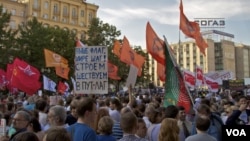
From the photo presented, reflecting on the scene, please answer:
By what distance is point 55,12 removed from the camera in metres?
103

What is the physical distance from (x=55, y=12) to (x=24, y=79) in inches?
3452

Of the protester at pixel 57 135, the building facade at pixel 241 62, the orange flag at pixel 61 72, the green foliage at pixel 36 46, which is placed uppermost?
the building facade at pixel 241 62

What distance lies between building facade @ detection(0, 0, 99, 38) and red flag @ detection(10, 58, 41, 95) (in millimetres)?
76278

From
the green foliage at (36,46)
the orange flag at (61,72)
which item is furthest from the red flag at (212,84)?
the green foliage at (36,46)

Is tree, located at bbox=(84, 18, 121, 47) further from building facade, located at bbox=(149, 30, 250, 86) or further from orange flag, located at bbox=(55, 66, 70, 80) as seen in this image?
building facade, located at bbox=(149, 30, 250, 86)

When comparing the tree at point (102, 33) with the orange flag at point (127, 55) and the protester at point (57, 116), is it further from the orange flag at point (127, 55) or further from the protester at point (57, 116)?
the protester at point (57, 116)

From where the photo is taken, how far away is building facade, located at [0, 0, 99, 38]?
94250 millimetres

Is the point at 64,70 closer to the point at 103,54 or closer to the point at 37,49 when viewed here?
the point at 103,54

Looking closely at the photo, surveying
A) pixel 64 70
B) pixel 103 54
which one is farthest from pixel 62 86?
pixel 103 54

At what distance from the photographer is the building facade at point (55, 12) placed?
309 feet

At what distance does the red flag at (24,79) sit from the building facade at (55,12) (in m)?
76.3

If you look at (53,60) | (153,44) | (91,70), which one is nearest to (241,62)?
(53,60)

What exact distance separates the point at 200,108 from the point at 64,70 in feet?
59.5

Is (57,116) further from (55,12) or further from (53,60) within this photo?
(55,12)
